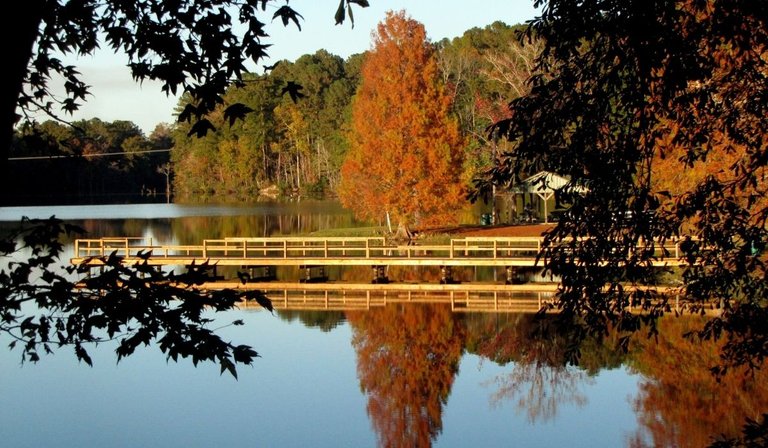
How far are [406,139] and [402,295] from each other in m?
14.7

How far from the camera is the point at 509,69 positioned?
49906 millimetres

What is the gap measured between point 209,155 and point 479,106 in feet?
182

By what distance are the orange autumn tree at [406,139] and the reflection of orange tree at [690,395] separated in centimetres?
2139

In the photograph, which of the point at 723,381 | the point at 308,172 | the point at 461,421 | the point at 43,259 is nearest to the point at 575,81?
the point at 43,259

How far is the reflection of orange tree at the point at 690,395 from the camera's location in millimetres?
13773

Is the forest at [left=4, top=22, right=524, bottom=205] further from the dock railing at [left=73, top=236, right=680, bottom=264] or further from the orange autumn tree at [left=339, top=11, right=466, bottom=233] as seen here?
the dock railing at [left=73, top=236, right=680, bottom=264]

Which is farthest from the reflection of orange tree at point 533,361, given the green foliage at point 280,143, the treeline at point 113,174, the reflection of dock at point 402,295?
the treeline at point 113,174

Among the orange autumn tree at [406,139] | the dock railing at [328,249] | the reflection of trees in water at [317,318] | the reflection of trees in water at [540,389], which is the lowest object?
the reflection of trees in water at [540,389]

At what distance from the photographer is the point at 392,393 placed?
1711 cm

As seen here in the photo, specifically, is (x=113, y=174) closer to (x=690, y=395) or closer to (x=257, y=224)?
(x=257, y=224)

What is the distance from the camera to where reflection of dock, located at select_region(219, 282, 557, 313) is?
25.2m

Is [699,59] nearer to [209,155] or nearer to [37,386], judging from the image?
[37,386]

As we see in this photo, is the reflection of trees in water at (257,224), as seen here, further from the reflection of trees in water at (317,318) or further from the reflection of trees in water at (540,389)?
the reflection of trees in water at (540,389)

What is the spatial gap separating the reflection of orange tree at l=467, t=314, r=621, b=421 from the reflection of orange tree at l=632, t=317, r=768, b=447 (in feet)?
3.44
